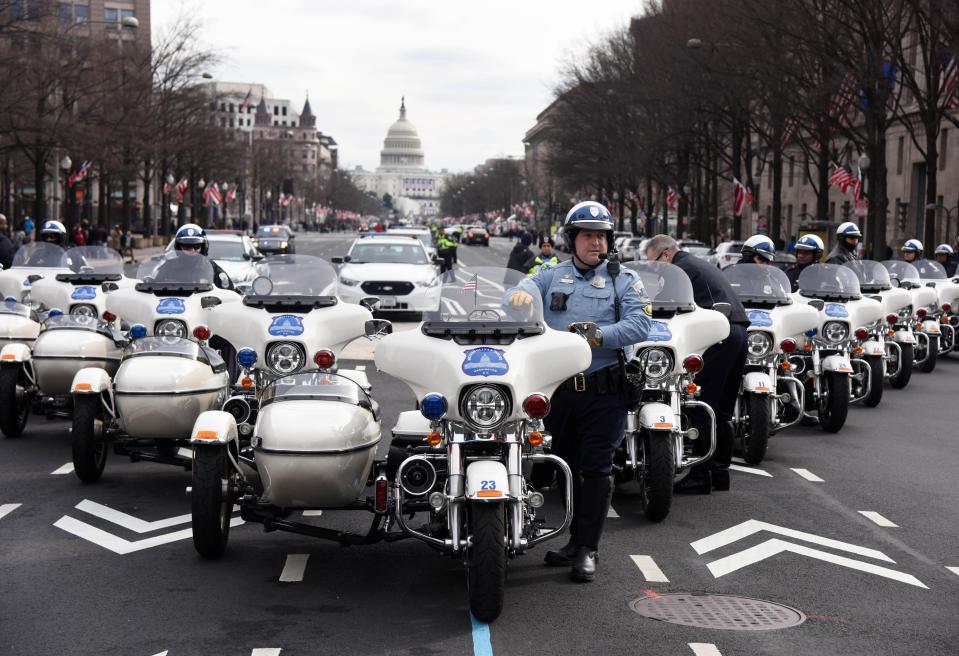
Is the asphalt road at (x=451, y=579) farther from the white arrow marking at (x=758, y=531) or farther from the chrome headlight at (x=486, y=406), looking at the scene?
the chrome headlight at (x=486, y=406)

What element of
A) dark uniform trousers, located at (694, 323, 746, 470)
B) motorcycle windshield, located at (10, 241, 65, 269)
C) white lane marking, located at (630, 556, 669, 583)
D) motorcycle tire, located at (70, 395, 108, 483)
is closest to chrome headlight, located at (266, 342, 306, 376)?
motorcycle tire, located at (70, 395, 108, 483)

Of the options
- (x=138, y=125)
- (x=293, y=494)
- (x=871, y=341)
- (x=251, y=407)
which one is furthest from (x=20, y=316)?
(x=138, y=125)

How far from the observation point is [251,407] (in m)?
8.90

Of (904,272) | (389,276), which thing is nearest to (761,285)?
(904,272)

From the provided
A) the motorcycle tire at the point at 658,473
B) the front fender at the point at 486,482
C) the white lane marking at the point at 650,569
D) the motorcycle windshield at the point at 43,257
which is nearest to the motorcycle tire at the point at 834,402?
the motorcycle tire at the point at 658,473

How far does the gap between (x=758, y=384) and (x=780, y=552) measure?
2759mm

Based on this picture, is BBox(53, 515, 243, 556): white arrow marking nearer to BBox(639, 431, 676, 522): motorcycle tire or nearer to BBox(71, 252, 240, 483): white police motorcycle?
BBox(71, 252, 240, 483): white police motorcycle

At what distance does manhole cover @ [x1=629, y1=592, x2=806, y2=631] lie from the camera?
6.47 m

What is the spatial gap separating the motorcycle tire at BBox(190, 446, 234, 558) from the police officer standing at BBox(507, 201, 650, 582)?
1712 mm

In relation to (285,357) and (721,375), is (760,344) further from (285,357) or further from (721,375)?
(285,357)

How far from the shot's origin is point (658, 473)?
857 cm

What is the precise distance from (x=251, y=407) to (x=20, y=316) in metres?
4.59

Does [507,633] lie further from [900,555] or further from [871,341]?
[871,341]

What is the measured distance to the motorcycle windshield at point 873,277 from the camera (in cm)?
1647
